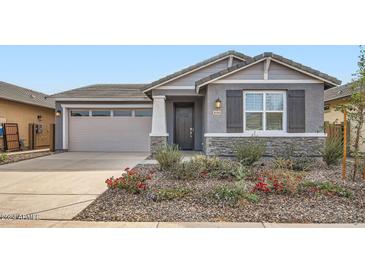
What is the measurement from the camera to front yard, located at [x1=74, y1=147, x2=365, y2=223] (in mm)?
4262

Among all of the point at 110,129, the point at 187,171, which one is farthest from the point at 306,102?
the point at 110,129

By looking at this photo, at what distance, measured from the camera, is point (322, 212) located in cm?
445

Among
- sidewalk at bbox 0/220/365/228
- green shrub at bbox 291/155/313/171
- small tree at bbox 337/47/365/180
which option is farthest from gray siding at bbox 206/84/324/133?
sidewalk at bbox 0/220/365/228

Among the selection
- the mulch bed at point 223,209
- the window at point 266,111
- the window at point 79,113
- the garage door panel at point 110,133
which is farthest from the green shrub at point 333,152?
the window at point 79,113

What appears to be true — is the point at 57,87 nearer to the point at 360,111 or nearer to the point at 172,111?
the point at 172,111

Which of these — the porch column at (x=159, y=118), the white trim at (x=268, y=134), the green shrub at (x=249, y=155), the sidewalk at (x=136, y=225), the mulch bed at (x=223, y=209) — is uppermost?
the porch column at (x=159, y=118)

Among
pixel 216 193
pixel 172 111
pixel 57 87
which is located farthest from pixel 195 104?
pixel 57 87

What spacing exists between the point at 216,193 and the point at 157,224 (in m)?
1.58

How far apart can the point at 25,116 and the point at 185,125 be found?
10.9 metres

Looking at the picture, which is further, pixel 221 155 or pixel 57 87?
pixel 57 87

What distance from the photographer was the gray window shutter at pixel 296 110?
10055 mm

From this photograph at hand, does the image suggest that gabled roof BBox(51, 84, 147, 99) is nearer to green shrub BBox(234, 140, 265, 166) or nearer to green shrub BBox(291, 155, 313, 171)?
green shrub BBox(234, 140, 265, 166)

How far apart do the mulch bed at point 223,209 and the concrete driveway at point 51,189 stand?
421 mm

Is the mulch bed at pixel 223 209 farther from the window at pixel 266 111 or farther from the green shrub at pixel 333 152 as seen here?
the window at pixel 266 111
